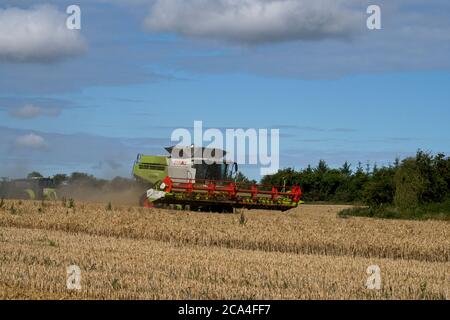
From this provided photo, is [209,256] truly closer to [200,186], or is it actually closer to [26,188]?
[200,186]

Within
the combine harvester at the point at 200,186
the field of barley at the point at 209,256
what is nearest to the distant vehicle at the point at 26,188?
the combine harvester at the point at 200,186

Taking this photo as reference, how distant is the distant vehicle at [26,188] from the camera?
128ft

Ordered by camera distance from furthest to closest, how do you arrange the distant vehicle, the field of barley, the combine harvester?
the distant vehicle → the combine harvester → the field of barley

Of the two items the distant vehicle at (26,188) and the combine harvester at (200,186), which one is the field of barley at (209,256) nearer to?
the combine harvester at (200,186)

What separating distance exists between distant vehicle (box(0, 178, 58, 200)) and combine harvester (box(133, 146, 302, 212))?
979 cm

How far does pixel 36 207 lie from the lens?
25453 mm

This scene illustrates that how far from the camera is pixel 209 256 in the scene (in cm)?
1498

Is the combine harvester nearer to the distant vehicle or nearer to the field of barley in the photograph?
the field of barley

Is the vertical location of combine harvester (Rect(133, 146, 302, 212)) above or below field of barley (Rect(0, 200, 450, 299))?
above

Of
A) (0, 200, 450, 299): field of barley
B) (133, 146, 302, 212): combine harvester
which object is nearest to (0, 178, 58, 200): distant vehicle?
(133, 146, 302, 212): combine harvester

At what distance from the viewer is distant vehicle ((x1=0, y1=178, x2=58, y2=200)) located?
39.0m

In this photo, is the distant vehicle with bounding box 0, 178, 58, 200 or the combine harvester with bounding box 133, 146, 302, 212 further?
the distant vehicle with bounding box 0, 178, 58, 200
